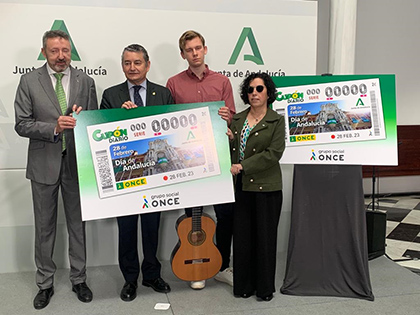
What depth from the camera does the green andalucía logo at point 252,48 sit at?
379cm

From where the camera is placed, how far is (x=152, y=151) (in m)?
2.79

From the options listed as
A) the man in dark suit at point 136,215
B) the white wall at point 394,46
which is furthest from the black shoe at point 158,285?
the white wall at point 394,46

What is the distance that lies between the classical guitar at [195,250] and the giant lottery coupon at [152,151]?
17.7 inches

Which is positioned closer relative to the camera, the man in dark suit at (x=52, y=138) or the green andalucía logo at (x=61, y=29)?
the man in dark suit at (x=52, y=138)

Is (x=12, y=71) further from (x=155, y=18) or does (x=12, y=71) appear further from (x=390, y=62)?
(x=390, y=62)

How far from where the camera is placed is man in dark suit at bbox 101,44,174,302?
113 inches

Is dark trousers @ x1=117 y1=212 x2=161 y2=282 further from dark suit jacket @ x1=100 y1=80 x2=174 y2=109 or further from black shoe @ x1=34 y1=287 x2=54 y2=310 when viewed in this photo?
dark suit jacket @ x1=100 y1=80 x2=174 y2=109

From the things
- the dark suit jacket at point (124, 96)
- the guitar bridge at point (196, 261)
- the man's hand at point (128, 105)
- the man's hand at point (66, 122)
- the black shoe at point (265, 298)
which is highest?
the dark suit jacket at point (124, 96)

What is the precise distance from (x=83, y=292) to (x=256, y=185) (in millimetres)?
1458

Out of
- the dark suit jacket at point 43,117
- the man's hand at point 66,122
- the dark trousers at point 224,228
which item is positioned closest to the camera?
the man's hand at point 66,122

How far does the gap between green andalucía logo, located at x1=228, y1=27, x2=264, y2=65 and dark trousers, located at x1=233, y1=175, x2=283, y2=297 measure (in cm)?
132

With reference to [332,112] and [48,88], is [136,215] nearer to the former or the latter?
[48,88]

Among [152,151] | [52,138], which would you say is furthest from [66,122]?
[152,151]

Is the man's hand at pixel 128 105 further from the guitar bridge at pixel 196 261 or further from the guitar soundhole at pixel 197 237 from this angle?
the guitar bridge at pixel 196 261
